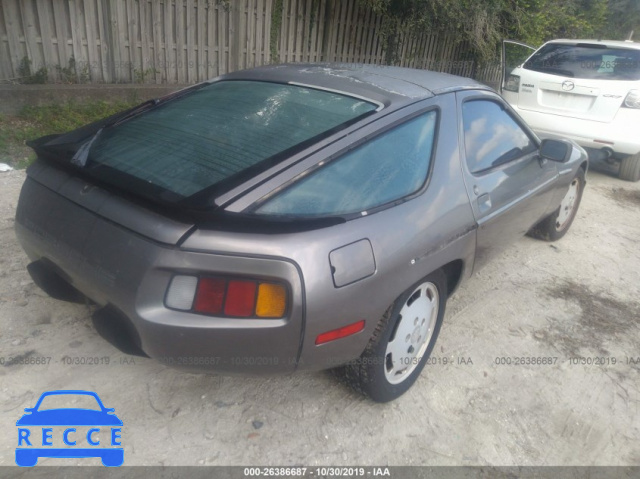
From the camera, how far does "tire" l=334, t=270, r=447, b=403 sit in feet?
7.34

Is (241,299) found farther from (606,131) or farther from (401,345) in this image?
(606,131)

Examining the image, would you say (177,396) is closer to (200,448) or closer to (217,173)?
(200,448)

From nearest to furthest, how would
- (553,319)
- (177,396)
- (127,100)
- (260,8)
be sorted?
(177,396) < (553,319) < (127,100) < (260,8)

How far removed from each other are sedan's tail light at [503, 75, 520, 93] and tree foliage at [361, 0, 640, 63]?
275cm

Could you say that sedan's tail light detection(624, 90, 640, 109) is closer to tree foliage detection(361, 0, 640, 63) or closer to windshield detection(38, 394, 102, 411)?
tree foliage detection(361, 0, 640, 63)

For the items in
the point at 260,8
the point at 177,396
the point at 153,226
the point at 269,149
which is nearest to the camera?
the point at 153,226

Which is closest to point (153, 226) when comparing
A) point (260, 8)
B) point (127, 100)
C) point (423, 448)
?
point (423, 448)

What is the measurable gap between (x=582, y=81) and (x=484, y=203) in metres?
4.37

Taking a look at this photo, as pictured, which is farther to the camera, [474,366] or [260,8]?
[260,8]

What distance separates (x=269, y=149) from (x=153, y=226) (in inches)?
24.2

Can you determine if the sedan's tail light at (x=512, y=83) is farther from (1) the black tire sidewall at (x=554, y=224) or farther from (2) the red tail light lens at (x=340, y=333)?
(2) the red tail light lens at (x=340, y=333)

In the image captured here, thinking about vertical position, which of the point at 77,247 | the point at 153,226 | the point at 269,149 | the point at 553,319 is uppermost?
the point at 269,149

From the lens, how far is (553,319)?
11.1 feet

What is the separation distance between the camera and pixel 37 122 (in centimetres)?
581
